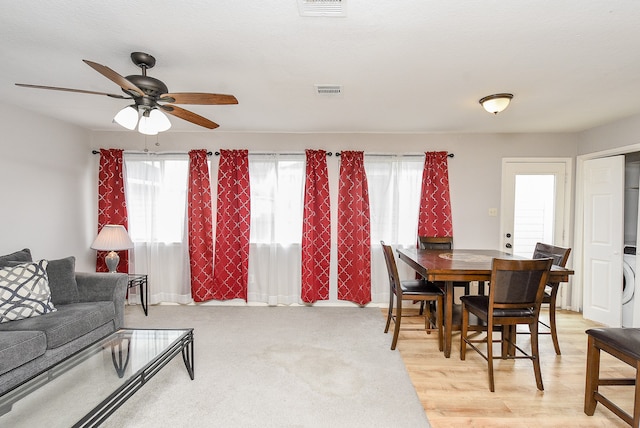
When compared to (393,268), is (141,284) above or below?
below

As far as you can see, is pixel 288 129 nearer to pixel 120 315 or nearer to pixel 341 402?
pixel 120 315

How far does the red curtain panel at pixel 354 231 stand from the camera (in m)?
4.06

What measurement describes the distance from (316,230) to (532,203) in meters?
2.87

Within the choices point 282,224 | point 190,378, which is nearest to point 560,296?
point 282,224

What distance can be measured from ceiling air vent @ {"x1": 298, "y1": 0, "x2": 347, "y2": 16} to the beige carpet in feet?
7.69

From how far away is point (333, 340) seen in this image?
309cm

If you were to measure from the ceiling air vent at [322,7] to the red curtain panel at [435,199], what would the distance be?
2833 mm

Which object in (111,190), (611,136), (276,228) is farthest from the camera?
(276,228)

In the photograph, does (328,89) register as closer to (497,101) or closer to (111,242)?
(497,101)

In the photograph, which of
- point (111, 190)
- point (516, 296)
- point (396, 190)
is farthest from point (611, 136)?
point (111, 190)

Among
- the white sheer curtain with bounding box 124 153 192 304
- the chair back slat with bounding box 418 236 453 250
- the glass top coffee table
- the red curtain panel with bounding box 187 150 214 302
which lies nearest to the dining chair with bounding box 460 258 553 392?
the chair back slat with bounding box 418 236 453 250

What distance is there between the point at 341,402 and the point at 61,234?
12.0 ft

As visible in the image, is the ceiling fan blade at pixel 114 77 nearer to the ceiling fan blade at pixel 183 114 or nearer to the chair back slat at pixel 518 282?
the ceiling fan blade at pixel 183 114

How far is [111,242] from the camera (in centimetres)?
352
